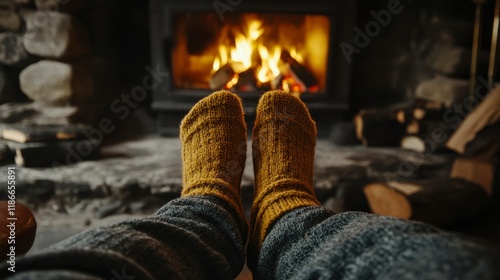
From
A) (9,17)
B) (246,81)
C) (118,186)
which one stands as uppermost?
(9,17)

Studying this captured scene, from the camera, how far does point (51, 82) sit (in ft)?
5.65

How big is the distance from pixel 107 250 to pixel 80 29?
1518 mm

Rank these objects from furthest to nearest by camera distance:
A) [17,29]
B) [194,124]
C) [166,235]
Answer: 1. [17,29]
2. [194,124]
3. [166,235]

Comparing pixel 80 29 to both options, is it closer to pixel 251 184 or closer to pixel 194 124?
pixel 194 124

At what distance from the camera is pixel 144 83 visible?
205 centimetres

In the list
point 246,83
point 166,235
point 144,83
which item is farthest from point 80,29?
point 166,235

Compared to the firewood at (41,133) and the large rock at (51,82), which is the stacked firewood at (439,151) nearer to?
the firewood at (41,133)

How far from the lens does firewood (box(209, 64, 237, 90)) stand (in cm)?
185

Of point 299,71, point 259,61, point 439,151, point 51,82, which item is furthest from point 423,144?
point 51,82

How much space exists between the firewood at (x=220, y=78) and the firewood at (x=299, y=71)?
26cm

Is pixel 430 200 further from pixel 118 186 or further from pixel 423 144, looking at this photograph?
pixel 118 186
